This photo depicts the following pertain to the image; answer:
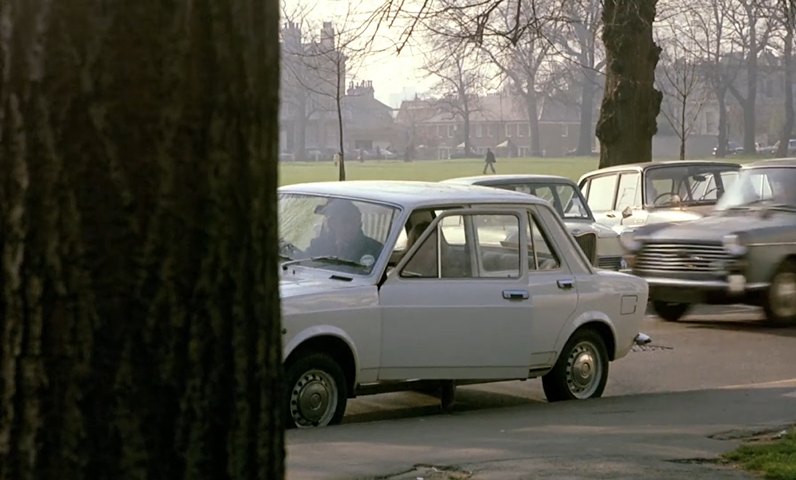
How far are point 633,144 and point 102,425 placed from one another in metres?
21.8

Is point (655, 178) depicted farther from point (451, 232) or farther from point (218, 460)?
point (218, 460)

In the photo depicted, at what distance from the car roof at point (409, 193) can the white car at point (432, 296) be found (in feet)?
0.05

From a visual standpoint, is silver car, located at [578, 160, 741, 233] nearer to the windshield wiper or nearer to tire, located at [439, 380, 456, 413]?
tire, located at [439, 380, 456, 413]

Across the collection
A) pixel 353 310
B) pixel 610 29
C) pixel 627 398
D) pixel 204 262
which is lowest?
pixel 627 398

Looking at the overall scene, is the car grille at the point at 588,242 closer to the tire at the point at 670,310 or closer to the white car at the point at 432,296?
the tire at the point at 670,310

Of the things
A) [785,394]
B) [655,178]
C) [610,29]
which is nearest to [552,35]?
[610,29]

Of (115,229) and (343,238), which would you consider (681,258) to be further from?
(115,229)

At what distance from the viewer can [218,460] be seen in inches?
116

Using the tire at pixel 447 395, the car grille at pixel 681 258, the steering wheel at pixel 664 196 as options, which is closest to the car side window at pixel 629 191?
the steering wheel at pixel 664 196

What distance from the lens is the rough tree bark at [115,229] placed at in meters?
2.80

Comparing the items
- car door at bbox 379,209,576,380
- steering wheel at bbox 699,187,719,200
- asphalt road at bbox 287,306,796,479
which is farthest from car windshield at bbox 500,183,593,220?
car door at bbox 379,209,576,380

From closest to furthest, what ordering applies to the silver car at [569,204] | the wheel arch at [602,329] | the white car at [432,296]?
the white car at [432,296], the wheel arch at [602,329], the silver car at [569,204]

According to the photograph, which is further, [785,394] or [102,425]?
[785,394]

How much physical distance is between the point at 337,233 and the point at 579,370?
7.14 ft
